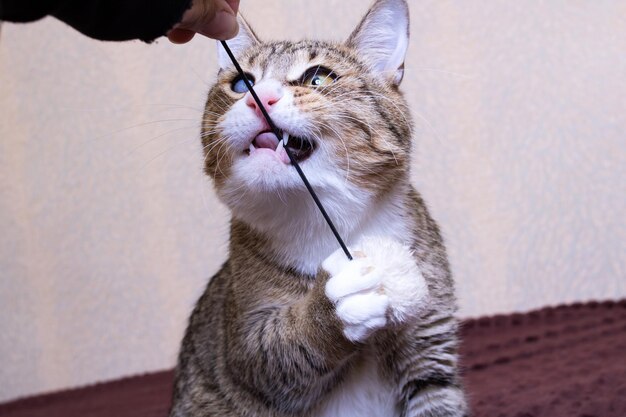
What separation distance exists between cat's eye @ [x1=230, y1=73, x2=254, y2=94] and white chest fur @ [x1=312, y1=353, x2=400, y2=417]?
21.6 inches

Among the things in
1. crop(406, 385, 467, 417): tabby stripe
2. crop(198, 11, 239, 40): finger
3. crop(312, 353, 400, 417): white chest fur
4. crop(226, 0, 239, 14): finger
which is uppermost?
crop(226, 0, 239, 14): finger

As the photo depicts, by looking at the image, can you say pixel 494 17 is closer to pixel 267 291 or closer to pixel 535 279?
pixel 535 279

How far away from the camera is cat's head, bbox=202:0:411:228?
1299mm

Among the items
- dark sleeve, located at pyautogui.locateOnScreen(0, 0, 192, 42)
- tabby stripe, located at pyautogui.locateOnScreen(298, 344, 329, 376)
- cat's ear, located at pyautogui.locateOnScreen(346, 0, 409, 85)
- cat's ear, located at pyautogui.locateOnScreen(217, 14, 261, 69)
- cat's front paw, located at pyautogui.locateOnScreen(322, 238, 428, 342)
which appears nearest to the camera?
dark sleeve, located at pyautogui.locateOnScreen(0, 0, 192, 42)

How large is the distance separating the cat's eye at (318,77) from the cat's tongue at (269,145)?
0.16m

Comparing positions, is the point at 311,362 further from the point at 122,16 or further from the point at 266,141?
the point at 122,16

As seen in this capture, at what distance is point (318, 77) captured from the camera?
4.76 feet

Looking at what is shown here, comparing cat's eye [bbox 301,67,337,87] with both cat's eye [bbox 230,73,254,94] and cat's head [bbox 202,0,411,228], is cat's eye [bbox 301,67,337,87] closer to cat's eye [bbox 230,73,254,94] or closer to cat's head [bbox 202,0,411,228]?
cat's head [bbox 202,0,411,228]

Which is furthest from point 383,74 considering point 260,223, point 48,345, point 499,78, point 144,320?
point 48,345

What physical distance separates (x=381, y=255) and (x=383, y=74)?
0.55 metres

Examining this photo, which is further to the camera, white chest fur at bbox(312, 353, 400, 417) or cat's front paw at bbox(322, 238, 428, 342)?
white chest fur at bbox(312, 353, 400, 417)

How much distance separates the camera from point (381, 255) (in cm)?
117

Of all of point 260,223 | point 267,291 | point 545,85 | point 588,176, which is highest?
point 260,223

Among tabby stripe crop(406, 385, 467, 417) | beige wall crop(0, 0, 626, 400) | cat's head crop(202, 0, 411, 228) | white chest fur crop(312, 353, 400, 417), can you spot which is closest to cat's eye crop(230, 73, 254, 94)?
cat's head crop(202, 0, 411, 228)
